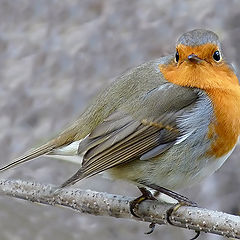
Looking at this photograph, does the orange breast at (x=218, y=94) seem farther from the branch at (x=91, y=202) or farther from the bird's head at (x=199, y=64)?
the branch at (x=91, y=202)

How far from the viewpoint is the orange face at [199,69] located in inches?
165

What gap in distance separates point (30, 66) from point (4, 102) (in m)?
0.45

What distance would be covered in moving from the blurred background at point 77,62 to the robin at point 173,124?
5.38 ft

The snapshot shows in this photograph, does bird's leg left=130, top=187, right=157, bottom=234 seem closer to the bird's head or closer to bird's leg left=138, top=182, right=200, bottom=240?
bird's leg left=138, top=182, right=200, bottom=240

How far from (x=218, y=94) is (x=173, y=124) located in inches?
10.0

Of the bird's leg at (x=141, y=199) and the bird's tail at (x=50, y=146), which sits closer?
the bird's leg at (x=141, y=199)

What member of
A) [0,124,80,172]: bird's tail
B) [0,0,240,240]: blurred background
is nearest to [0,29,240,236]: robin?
[0,124,80,172]: bird's tail

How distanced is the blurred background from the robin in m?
1.64

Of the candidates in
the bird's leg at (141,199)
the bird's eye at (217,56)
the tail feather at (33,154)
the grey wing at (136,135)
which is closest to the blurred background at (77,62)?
the tail feather at (33,154)

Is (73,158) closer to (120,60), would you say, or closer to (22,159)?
(22,159)

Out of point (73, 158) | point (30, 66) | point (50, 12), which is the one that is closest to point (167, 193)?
point (73, 158)

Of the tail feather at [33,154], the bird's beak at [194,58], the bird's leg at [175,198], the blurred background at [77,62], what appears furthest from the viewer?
the blurred background at [77,62]

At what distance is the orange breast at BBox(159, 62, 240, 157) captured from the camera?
13.6ft

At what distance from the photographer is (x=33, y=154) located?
14.6 feet
